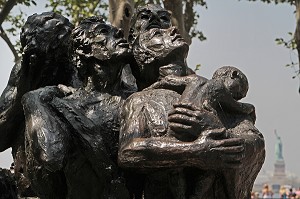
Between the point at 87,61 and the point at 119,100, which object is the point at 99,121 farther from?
the point at 87,61

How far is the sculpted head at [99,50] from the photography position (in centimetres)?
358

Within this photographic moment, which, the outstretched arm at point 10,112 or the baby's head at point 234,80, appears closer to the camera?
the baby's head at point 234,80

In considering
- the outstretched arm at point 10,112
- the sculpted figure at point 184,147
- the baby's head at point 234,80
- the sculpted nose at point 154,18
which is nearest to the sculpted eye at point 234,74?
→ the baby's head at point 234,80

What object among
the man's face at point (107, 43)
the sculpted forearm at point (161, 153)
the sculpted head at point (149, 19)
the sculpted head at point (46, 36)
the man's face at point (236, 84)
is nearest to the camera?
the sculpted forearm at point (161, 153)

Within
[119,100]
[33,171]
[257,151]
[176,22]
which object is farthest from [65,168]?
[176,22]

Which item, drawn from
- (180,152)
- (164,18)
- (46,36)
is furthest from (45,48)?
(180,152)

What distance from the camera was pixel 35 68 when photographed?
12.8 ft

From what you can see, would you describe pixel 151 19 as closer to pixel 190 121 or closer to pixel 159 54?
pixel 159 54

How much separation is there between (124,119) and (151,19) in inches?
48.0

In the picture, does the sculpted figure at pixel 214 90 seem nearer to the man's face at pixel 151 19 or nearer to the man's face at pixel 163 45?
the man's face at pixel 163 45

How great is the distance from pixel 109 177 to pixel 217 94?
0.76 m

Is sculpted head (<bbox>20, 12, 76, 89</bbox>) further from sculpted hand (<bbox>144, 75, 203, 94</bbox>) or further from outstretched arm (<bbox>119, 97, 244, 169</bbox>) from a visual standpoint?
outstretched arm (<bbox>119, 97, 244, 169</bbox>)

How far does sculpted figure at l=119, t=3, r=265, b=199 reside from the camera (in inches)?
116

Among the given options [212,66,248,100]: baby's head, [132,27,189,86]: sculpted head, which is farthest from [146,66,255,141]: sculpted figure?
[132,27,189,86]: sculpted head
